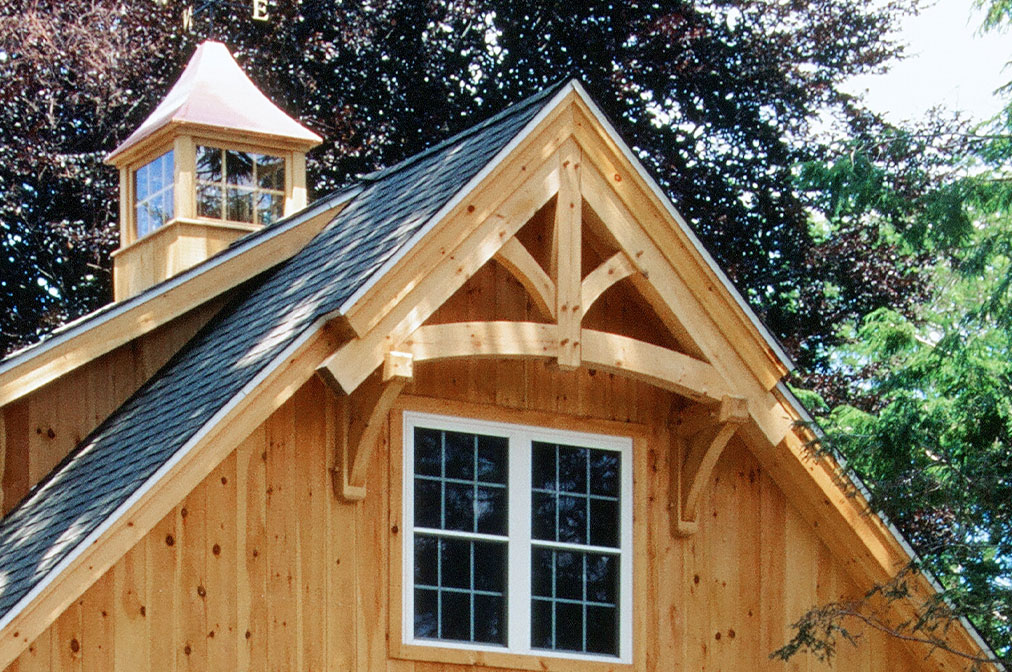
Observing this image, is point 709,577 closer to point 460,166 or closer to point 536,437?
point 536,437

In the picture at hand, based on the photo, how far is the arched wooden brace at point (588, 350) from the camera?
10.6m

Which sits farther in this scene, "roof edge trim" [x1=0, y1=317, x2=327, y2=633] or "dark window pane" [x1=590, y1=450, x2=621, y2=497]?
"dark window pane" [x1=590, y1=450, x2=621, y2=497]

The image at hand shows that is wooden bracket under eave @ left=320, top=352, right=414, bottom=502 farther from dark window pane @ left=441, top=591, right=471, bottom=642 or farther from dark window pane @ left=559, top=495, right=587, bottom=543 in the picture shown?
dark window pane @ left=559, top=495, right=587, bottom=543

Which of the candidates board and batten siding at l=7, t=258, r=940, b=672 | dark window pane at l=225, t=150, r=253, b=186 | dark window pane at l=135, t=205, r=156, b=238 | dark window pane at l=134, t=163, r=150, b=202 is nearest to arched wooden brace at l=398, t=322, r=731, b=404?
board and batten siding at l=7, t=258, r=940, b=672

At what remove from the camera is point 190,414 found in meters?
10.2

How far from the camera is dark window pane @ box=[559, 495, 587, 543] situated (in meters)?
11.4

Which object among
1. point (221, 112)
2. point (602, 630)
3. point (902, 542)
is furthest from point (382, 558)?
point (221, 112)

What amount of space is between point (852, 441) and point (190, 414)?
678 centimetres

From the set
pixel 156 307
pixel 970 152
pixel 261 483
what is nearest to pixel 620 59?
pixel 970 152

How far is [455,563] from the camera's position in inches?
433

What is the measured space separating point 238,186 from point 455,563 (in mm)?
5018

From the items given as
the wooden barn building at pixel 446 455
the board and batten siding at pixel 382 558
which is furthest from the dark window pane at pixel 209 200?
the board and batten siding at pixel 382 558

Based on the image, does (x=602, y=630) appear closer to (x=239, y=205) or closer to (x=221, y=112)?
(x=239, y=205)

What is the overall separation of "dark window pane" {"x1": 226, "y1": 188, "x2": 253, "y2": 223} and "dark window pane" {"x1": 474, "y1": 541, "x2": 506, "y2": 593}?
4783 millimetres
